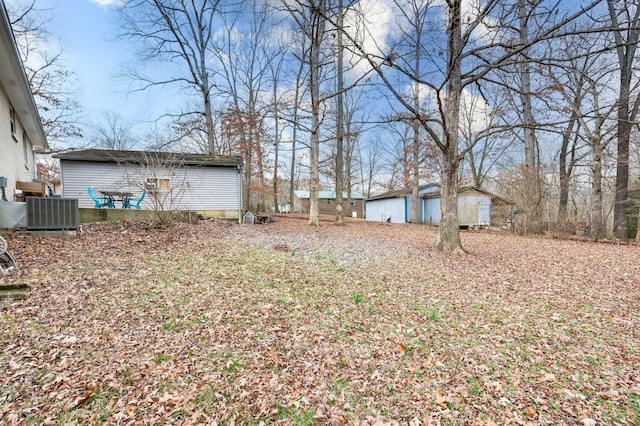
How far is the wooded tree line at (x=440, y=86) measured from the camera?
6.47m

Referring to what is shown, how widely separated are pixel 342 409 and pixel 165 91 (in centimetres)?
2027

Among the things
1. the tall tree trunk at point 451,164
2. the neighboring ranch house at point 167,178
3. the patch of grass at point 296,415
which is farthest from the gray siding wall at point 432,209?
the patch of grass at point 296,415

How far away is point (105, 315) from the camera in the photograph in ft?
10.7

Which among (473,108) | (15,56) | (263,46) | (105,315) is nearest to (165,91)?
(263,46)

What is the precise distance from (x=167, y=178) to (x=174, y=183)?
520 mm

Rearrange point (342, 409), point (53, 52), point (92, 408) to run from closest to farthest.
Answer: point (92, 408) → point (342, 409) → point (53, 52)

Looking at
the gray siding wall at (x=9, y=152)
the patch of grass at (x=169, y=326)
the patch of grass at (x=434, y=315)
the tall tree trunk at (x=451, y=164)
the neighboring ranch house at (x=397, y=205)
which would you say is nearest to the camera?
the patch of grass at (x=169, y=326)

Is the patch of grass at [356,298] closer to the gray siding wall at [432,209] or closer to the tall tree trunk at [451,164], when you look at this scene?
the tall tree trunk at [451,164]

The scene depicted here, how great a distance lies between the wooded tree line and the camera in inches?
255

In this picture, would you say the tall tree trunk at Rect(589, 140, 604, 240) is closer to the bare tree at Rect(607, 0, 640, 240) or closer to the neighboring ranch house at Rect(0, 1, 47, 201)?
the bare tree at Rect(607, 0, 640, 240)

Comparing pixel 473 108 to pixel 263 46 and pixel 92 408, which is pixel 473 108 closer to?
pixel 263 46

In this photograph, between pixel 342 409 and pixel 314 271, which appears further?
pixel 314 271

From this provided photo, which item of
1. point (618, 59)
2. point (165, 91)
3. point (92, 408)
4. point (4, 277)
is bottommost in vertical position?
point (92, 408)

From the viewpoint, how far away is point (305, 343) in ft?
9.99
